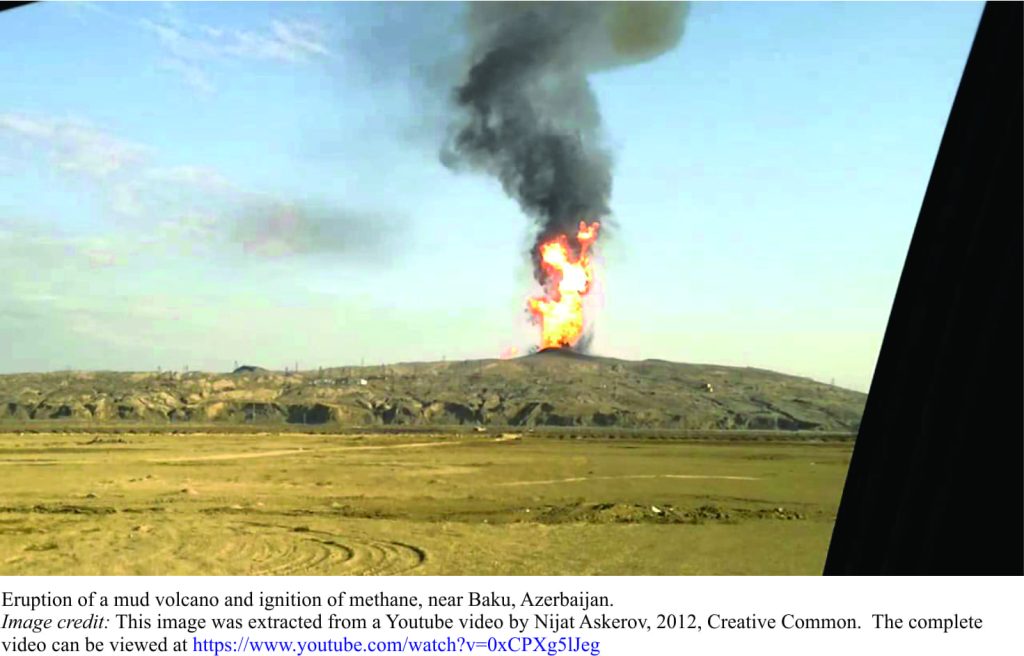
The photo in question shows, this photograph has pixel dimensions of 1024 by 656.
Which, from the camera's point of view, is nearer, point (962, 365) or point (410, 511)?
point (962, 365)

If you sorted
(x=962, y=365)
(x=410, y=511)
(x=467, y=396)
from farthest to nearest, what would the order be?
1. (x=467, y=396)
2. (x=410, y=511)
3. (x=962, y=365)

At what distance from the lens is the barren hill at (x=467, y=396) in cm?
6034

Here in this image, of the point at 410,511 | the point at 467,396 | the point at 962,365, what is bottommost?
the point at 410,511

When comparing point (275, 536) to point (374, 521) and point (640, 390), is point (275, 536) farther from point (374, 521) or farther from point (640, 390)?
point (640, 390)

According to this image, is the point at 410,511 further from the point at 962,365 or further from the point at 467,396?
the point at 467,396

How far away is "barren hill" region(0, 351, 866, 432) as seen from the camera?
60.3 m

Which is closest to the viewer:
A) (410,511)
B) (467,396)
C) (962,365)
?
(962,365)

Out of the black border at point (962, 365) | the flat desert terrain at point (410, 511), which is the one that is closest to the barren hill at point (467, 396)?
the flat desert terrain at point (410, 511)

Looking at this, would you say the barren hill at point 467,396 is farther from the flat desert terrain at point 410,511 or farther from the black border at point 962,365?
the black border at point 962,365

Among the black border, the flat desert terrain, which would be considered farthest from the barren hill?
the black border

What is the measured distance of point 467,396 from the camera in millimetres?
68875

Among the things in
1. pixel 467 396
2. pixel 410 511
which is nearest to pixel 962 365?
pixel 410 511

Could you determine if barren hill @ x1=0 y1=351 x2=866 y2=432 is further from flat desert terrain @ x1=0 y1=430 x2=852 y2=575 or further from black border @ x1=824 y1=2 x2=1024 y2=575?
black border @ x1=824 y1=2 x2=1024 y2=575
